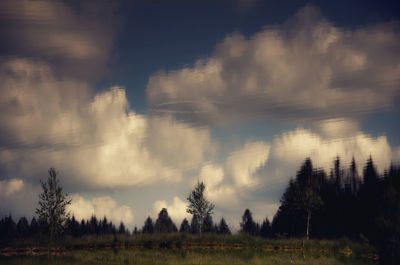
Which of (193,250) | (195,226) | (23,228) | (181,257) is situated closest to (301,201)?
(193,250)

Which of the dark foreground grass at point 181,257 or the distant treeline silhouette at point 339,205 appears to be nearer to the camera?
the dark foreground grass at point 181,257

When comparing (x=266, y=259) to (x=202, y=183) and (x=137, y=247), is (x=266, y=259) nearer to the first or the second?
(x=137, y=247)

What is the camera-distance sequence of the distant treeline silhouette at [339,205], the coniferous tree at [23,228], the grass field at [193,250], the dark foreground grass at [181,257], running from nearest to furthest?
the dark foreground grass at [181,257] → the grass field at [193,250] → the distant treeline silhouette at [339,205] → the coniferous tree at [23,228]

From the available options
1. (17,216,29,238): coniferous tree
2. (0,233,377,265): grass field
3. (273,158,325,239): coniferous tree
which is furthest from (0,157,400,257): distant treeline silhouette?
(17,216,29,238): coniferous tree

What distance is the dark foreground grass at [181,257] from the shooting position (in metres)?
28.4

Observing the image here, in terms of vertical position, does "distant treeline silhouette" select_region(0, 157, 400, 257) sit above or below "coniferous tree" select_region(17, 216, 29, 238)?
above

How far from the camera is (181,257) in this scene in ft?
113

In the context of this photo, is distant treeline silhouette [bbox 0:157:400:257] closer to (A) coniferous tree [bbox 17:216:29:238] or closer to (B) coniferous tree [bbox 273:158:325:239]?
(B) coniferous tree [bbox 273:158:325:239]

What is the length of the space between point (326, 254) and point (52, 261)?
3170 cm

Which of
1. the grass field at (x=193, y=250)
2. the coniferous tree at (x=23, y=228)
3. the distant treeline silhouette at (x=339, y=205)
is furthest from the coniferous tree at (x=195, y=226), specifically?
the coniferous tree at (x=23, y=228)

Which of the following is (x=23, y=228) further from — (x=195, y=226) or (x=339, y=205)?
(x=339, y=205)

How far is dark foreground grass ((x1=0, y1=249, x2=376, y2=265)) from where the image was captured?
28.4 meters

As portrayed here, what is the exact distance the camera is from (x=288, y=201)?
63.1 metres

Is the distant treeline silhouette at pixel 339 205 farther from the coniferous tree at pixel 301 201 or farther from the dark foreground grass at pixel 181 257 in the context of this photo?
the dark foreground grass at pixel 181 257
